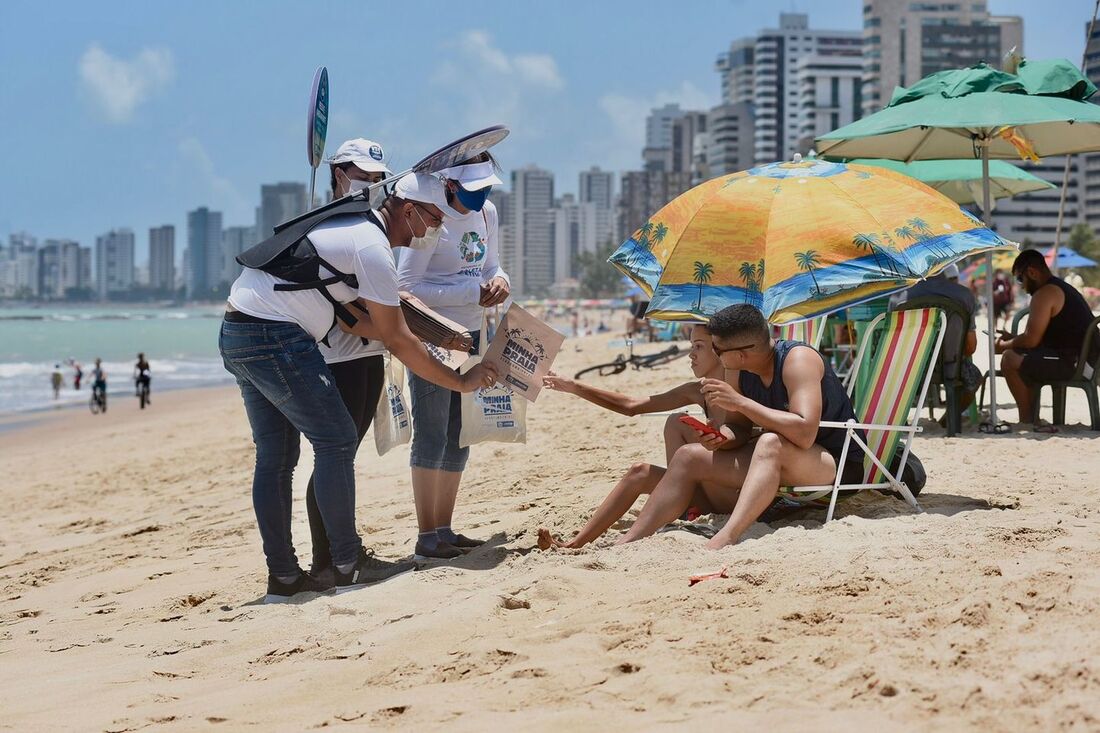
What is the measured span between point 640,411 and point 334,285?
1.33 meters

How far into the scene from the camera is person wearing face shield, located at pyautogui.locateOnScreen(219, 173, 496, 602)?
3859mm

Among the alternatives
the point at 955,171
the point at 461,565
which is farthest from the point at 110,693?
the point at 955,171

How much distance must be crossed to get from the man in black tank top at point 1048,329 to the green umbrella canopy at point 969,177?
239cm

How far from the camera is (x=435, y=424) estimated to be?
4.54 meters

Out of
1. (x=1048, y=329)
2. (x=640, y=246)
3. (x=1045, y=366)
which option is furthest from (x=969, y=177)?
(x=640, y=246)

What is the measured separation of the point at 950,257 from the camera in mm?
4602

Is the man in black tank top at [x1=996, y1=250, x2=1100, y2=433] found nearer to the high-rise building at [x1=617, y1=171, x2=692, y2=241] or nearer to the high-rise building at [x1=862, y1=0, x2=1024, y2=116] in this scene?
the high-rise building at [x1=862, y1=0, x2=1024, y2=116]

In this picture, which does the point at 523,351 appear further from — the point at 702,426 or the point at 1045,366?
the point at 1045,366

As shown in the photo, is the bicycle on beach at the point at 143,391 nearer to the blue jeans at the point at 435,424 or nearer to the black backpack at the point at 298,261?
the blue jeans at the point at 435,424

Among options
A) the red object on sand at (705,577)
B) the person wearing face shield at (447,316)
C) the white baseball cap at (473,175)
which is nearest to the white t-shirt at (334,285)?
the white baseball cap at (473,175)

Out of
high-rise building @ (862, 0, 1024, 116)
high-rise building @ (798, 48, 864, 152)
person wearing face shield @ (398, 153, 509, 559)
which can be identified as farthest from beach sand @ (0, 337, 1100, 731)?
high-rise building @ (798, 48, 864, 152)

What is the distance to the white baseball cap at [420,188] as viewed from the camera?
13.3ft

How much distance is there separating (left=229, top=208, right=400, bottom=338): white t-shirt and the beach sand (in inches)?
38.6

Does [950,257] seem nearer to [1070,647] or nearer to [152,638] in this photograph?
[1070,647]
